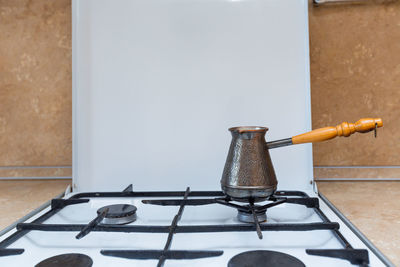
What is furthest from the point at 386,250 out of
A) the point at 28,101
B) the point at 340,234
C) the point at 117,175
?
the point at 28,101

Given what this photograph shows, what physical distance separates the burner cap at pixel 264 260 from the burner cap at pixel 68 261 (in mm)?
204

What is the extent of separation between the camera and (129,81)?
0.84m

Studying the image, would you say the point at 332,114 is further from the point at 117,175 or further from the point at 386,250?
the point at 117,175

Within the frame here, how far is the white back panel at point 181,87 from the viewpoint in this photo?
0.82 meters

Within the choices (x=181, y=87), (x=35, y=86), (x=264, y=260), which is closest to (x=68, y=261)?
(x=264, y=260)

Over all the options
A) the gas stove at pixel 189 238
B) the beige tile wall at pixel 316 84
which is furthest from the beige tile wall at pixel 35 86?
the gas stove at pixel 189 238

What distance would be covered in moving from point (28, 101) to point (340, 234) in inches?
37.0

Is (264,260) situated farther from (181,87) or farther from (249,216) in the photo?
(181,87)

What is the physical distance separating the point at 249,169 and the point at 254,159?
0.02 metres

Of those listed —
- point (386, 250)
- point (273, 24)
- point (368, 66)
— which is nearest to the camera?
point (386, 250)

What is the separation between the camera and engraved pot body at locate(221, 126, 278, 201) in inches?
22.9

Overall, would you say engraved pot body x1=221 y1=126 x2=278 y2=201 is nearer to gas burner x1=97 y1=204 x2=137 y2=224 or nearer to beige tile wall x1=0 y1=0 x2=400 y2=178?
gas burner x1=97 y1=204 x2=137 y2=224

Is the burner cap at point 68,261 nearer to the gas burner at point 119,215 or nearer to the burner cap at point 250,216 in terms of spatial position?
the gas burner at point 119,215

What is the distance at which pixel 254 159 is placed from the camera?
0.59 meters
